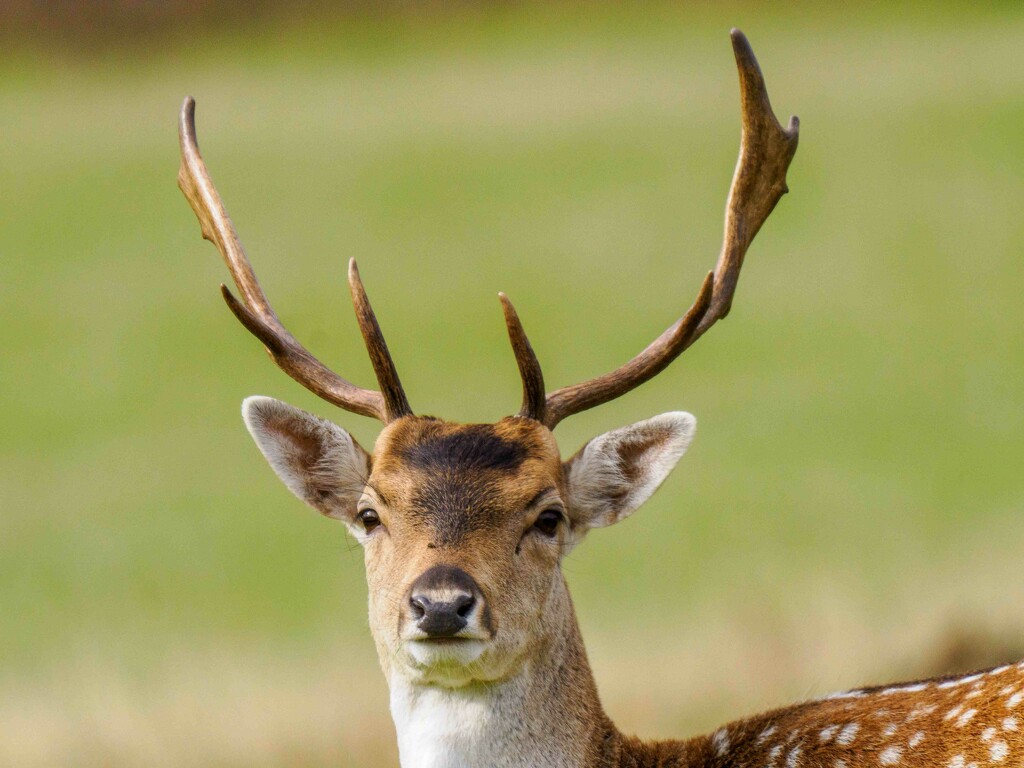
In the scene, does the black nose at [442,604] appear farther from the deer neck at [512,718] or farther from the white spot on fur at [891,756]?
the white spot on fur at [891,756]

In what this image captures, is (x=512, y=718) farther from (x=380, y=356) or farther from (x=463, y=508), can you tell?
(x=380, y=356)

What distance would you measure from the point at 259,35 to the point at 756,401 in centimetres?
1581

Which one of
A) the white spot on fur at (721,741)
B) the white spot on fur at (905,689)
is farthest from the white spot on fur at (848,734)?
the white spot on fur at (721,741)

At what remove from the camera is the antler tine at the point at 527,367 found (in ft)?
20.4

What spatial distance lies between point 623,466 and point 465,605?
116 centimetres

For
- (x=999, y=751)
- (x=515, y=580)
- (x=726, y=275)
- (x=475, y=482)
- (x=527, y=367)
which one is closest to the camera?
(x=999, y=751)

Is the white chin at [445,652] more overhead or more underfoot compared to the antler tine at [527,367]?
more underfoot

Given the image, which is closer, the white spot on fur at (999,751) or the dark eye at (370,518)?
the white spot on fur at (999,751)

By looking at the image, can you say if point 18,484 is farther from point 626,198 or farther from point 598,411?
point 626,198

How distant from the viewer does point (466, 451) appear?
609 cm

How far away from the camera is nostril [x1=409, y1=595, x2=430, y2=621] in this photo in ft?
18.1

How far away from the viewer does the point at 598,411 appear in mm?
18594

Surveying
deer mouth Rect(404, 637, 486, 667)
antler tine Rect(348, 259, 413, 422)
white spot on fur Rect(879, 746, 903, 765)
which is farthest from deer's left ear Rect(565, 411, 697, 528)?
white spot on fur Rect(879, 746, 903, 765)

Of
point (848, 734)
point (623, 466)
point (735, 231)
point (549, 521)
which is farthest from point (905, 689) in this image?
point (735, 231)
